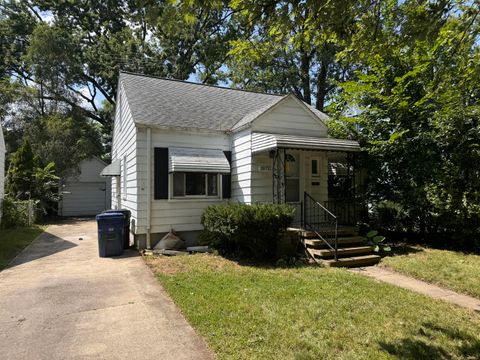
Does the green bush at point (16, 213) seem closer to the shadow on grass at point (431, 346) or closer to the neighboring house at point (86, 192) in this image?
the neighboring house at point (86, 192)

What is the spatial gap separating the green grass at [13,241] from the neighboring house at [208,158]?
10.6ft

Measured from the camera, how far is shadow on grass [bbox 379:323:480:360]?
3533 mm

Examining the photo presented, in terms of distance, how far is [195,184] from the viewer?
10.0 metres

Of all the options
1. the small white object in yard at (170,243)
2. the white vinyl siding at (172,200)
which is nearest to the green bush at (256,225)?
the small white object in yard at (170,243)

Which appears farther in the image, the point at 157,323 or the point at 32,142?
the point at 32,142

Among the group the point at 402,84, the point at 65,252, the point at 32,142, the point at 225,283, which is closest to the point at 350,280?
the point at 225,283

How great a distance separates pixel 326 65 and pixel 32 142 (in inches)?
881

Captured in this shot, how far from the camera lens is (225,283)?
238 inches

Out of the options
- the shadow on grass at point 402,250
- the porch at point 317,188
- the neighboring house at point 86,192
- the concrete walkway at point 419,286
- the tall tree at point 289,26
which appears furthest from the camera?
the neighboring house at point 86,192

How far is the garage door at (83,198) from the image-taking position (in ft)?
69.1

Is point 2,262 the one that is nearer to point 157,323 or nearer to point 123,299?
point 123,299

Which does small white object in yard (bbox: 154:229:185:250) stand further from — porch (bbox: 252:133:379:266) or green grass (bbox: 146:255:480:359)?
porch (bbox: 252:133:379:266)

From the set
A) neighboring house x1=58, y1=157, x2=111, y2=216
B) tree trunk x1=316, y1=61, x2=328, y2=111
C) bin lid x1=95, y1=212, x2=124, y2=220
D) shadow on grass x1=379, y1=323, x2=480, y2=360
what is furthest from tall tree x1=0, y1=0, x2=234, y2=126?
shadow on grass x1=379, y1=323, x2=480, y2=360

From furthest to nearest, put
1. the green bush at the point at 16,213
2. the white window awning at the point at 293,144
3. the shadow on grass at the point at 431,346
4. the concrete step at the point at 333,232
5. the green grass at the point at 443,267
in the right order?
1. the green bush at the point at 16,213
2. the concrete step at the point at 333,232
3. the white window awning at the point at 293,144
4. the green grass at the point at 443,267
5. the shadow on grass at the point at 431,346
